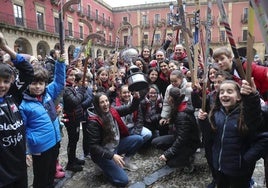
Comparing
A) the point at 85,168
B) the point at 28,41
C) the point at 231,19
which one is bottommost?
the point at 85,168

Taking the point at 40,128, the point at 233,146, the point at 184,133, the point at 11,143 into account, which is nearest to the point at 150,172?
the point at 184,133

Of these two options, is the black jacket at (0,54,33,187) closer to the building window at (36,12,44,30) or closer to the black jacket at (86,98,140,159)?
the black jacket at (86,98,140,159)

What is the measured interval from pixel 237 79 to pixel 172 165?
150 cm

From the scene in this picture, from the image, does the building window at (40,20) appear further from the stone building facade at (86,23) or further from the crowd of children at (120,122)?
the crowd of children at (120,122)

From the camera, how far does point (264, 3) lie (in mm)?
723

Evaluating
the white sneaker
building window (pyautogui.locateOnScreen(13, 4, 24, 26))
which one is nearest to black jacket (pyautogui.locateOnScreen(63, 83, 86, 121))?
the white sneaker

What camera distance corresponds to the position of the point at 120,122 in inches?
131

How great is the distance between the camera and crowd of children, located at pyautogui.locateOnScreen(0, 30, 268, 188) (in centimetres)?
186

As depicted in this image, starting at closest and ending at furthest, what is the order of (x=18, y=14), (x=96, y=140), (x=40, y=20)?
(x=96, y=140), (x=18, y=14), (x=40, y=20)

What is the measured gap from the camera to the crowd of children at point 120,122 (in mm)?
1860

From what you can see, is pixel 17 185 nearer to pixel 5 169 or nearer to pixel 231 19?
pixel 5 169

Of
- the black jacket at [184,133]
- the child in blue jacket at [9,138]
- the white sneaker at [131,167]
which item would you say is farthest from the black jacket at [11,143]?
the black jacket at [184,133]

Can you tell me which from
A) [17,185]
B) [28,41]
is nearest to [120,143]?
[17,185]

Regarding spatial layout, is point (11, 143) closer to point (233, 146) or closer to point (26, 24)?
point (233, 146)
